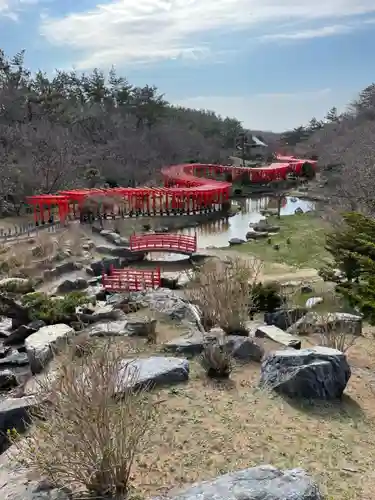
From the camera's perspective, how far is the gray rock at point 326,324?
354 inches

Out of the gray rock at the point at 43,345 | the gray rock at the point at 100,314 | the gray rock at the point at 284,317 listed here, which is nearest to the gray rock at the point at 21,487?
the gray rock at the point at 43,345

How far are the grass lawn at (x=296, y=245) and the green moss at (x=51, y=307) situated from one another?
11.2 meters

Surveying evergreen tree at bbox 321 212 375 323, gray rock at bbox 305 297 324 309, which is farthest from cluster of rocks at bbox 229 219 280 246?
gray rock at bbox 305 297 324 309

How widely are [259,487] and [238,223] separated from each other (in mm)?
34002

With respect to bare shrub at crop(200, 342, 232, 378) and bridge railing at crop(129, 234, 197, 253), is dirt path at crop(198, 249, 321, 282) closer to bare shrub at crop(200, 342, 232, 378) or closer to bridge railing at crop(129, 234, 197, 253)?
bridge railing at crop(129, 234, 197, 253)

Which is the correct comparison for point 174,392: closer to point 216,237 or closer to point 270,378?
point 270,378

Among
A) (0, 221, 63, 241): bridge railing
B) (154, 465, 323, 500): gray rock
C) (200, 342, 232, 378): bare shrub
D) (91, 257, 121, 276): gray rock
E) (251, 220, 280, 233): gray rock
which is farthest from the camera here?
(251, 220, 280, 233): gray rock

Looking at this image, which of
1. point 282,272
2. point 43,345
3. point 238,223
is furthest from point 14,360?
point 238,223

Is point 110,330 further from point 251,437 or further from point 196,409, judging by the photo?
point 251,437

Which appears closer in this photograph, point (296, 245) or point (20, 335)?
point (20, 335)

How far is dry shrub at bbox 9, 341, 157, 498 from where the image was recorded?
13.9ft

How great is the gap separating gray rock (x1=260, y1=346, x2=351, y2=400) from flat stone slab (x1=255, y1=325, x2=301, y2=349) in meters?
2.05

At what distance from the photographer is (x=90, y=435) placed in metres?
4.20

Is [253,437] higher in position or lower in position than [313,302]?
higher
